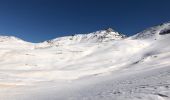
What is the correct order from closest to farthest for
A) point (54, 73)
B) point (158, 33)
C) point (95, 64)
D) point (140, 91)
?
point (140, 91) → point (54, 73) → point (95, 64) → point (158, 33)

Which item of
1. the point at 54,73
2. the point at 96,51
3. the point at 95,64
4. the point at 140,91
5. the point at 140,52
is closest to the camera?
the point at 140,91

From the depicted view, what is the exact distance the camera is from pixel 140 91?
1212cm

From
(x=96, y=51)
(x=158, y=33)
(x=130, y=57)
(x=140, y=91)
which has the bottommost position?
(x=140, y=91)

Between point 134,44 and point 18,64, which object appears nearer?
point 18,64

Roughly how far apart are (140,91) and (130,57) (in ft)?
160

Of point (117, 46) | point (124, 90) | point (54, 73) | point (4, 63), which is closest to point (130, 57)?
point (117, 46)

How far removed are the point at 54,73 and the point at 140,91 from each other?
108 feet

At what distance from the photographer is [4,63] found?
61688 millimetres

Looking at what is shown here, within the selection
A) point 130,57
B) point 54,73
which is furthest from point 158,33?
point 54,73

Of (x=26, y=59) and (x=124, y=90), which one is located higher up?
(x=26, y=59)

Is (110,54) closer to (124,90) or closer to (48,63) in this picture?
(48,63)

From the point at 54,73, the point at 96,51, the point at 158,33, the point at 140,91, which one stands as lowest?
the point at 140,91

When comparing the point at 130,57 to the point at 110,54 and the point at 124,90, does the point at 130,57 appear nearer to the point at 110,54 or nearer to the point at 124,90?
the point at 110,54

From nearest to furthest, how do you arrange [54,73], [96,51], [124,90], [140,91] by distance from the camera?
[140,91]
[124,90]
[54,73]
[96,51]
